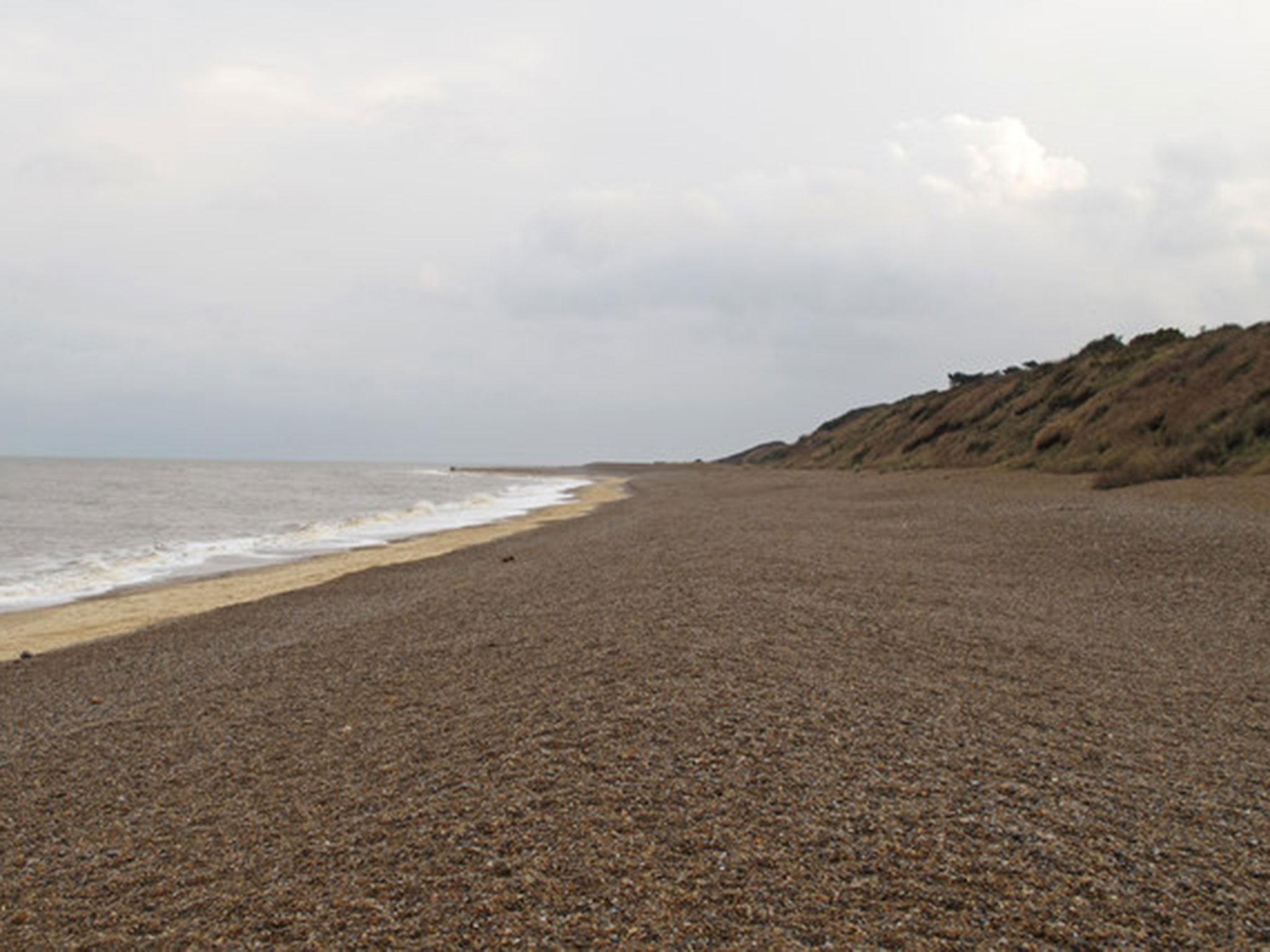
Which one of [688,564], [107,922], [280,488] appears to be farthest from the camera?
[280,488]

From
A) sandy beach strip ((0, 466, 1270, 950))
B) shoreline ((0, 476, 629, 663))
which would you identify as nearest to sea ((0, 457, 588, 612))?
shoreline ((0, 476, 629, 663))

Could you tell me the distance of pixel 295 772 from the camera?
5.35m

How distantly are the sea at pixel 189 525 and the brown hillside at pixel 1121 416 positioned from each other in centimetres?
1924

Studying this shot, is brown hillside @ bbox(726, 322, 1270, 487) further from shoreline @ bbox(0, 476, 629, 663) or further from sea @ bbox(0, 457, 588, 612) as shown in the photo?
sea @ bbox(0, 457, 588, 612)

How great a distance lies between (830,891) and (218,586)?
1592 centimetres

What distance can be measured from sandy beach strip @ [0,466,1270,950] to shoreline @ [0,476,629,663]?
235 centimetres

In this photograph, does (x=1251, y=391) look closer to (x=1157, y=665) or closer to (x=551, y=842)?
(x=1157, y=665)

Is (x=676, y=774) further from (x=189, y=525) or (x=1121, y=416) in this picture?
(x=189, y=525)

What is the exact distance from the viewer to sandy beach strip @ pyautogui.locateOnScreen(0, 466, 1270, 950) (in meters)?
3.46

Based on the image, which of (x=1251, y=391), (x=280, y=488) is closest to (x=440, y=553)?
(x=1251, y=391)

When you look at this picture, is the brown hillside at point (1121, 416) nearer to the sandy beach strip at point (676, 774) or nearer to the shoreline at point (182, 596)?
the sandy beach strip at point (676, 774)

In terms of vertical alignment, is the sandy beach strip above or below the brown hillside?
below

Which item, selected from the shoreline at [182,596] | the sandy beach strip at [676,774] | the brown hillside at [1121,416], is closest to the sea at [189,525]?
the shoreline at [182,596]

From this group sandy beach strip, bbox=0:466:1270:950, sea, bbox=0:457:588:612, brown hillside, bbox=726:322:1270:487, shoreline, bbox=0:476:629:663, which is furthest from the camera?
brown hillside, bbox=726:322:1270:487
